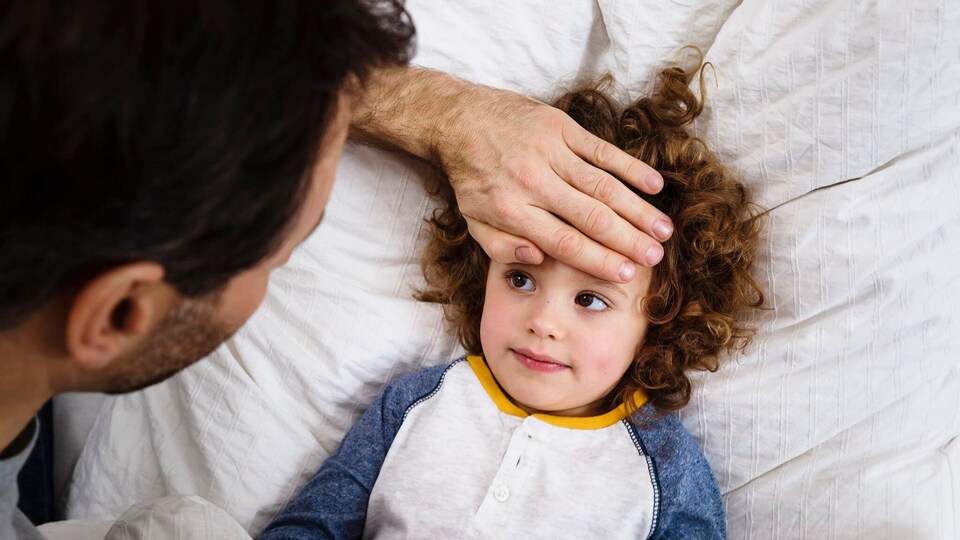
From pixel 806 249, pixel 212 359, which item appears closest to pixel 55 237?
pixel 212 359

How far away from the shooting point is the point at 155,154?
668mm

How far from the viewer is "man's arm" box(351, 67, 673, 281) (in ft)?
3.92

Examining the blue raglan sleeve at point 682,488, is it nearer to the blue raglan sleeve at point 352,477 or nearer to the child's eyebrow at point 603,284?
the child's eyebrow at point 603,284

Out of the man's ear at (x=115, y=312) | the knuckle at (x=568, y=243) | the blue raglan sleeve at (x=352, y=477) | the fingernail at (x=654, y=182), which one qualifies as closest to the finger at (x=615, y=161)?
the fingernail at (x=654, y=182)

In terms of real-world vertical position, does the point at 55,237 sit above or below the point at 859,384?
above

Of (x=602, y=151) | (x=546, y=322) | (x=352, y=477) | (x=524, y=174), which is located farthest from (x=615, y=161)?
(x=352, y=477)

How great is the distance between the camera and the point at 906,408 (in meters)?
1.18

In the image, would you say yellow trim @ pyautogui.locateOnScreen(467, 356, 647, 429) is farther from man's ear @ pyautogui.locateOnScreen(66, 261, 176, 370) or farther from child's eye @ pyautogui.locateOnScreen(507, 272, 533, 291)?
man's ear @ pyautogui.locateOnScreen(66, 261, 176, 370)

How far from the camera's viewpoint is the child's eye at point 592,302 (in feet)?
4.06

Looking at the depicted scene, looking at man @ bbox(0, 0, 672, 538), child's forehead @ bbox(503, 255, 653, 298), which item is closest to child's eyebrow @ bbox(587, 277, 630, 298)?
child's forehead @ bbox(503, 255, 653, 298)

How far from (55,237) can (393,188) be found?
2.56 feet

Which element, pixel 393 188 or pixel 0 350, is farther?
pixel 393 188

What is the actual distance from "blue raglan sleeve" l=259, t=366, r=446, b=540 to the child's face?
15 centimetres

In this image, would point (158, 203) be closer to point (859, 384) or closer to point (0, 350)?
point (0, 350)
